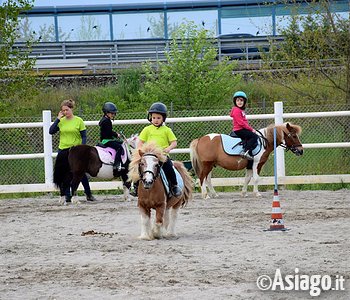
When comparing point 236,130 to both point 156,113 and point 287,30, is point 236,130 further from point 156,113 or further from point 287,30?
point 287,30

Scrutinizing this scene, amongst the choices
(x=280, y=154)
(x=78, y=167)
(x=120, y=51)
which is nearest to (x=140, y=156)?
(x=78, y=167)

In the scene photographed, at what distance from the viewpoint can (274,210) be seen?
12461 mm

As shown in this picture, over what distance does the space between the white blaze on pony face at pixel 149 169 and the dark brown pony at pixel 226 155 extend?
6.76 m

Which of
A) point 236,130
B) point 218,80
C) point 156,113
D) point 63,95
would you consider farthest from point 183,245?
point 63,95

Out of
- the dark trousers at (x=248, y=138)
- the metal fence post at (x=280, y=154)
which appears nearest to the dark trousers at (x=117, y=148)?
the dark trousers at (x=248, y=138)

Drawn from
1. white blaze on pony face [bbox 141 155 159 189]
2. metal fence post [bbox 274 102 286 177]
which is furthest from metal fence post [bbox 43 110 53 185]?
white blaze on pony face [bbox 141 155 159 189]

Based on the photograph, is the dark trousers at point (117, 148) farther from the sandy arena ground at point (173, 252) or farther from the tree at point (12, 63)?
the tree at point (12, 63)

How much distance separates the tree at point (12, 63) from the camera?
25.2 m

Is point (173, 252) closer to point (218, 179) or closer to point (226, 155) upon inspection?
point (226, 155)

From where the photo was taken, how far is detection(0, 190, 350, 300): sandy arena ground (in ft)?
27.4

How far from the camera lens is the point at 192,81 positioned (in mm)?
26266

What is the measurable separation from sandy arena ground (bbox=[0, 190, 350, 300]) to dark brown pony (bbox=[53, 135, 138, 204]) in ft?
3.79

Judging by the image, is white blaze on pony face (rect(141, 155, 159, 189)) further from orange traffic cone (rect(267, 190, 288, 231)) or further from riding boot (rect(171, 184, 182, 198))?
orange traffic cone (rect(267, 190, 288, 231))

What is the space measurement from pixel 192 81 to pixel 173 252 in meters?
15.9
